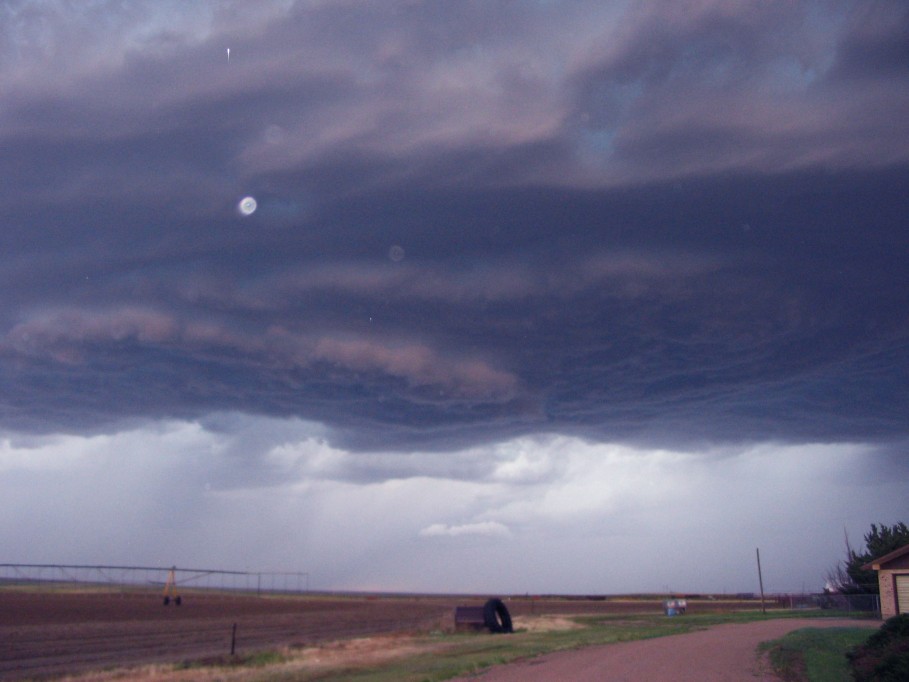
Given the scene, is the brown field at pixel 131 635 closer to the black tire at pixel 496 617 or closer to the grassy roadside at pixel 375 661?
the black tire at pixel 496 617

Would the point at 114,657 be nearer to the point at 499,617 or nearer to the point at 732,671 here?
the point at 499,617

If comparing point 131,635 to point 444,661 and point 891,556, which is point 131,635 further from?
point 891,556

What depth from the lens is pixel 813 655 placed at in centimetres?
2520

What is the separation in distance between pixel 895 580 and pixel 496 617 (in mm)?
22239

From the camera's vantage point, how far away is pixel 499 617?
51188 millimetres

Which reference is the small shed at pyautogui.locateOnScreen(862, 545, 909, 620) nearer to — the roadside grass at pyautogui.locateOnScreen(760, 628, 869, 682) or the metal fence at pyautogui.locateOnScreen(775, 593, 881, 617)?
the roadside grass at pyautogui.locateOnScreen(760, 628, 869, 682)

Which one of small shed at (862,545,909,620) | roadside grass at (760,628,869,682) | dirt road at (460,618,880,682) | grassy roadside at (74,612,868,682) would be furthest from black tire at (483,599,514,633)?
small shed at (862,545,909,620)

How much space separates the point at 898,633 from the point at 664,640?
1439 cm

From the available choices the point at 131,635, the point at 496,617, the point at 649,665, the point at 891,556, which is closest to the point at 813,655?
the point at 649,665

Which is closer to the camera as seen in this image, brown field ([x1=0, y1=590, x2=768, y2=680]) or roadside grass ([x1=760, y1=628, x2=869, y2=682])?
roadside grass ([x1=760, y1=628, x2=869, y2=682])

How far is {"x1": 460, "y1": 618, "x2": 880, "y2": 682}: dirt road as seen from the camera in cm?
2081

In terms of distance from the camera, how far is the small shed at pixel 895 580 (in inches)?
1706

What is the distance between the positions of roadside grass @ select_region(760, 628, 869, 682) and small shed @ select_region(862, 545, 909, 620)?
9.94 m

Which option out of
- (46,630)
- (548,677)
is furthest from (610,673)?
(46,630)
